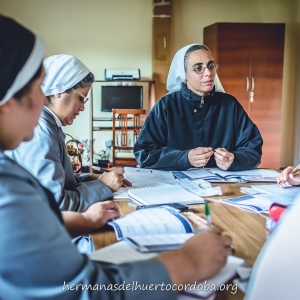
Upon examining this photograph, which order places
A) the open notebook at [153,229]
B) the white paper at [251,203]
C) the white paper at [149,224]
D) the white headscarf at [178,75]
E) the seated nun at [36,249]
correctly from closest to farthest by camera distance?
the seated nun at [36,249], the open notebook at [153,229], the white paper at [149,224], the white paper at [251,203], the white headscarf at [178,75]

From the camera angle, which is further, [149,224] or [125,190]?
[125,190]

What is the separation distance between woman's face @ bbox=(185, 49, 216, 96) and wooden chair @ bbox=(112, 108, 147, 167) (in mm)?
2587

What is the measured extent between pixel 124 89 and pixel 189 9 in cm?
152

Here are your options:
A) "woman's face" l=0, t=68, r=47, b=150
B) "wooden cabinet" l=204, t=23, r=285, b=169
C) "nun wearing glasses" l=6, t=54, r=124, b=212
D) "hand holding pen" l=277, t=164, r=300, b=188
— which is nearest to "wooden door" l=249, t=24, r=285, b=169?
"wooden cabinet" l=204, t=23, r=285, b=169

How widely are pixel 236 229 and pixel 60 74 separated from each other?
893 mm

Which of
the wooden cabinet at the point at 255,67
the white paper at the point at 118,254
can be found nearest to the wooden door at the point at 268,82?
the wooden cabinet at the point at 255,67

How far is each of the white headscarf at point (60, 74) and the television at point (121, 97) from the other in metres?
4.03

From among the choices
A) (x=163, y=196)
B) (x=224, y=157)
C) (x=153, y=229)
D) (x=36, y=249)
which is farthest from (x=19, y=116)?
(x=224, y=157)

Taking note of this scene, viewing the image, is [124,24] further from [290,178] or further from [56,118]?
[290,178]

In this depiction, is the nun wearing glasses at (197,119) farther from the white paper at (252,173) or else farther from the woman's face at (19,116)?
the woman's face at (19,116)

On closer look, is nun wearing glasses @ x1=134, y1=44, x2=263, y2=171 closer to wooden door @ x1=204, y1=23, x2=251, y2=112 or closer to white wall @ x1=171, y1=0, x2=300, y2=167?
wooden door @ x1=204, y1=23, x2=251, y2=112

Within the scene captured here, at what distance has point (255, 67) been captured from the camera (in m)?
5.09

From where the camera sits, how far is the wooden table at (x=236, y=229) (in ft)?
2.77

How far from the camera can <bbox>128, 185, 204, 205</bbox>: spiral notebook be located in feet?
4.16
